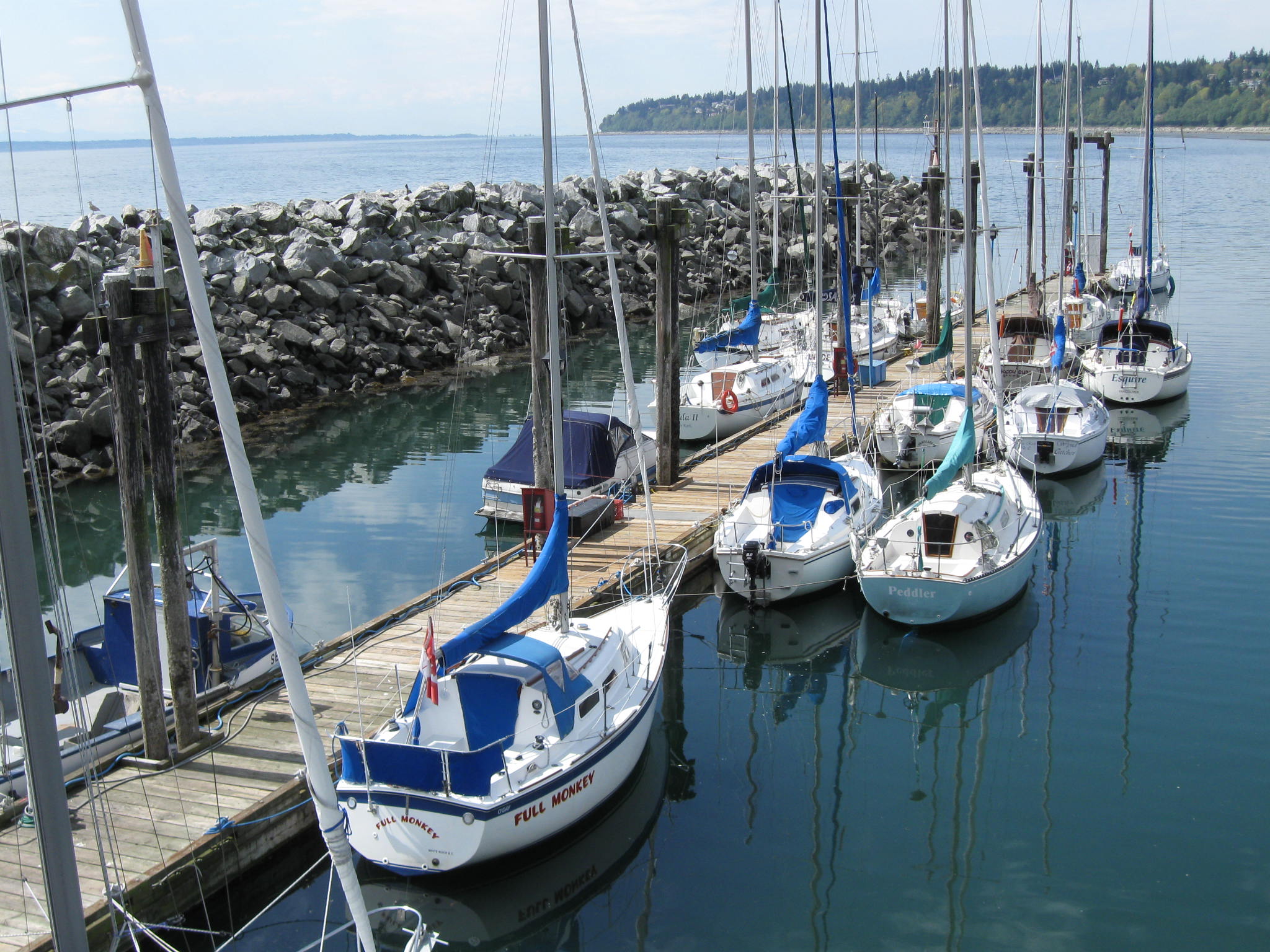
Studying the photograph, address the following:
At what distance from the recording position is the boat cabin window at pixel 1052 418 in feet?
90.1

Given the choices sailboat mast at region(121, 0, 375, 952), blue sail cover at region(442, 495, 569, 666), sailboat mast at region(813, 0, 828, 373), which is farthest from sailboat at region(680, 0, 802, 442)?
sailboat mast at region(121, 0, 375, 952)

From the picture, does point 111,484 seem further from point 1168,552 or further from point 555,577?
point 1168,552

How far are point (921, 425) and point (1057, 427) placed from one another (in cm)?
359

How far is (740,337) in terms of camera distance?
3322cm

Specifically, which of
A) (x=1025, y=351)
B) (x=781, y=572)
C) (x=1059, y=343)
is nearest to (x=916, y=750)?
(x=781, y=572)

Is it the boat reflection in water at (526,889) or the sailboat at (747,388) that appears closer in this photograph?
the boat reflection in water at (526,889)

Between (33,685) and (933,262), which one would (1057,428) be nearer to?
(933,262)

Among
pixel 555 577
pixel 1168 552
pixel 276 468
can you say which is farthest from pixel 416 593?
pixel 1168 552

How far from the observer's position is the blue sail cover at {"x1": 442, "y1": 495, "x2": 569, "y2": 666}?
41.1 feet

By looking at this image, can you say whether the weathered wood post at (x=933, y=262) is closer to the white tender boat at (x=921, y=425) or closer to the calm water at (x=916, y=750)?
the calm water at (x=916, y=750)

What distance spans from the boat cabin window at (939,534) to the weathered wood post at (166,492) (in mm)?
11561

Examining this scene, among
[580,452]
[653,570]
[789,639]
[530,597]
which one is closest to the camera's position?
[530,597]

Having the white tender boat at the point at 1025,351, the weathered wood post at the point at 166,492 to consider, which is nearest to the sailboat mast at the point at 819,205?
the white tender boat at the point at 1025,351

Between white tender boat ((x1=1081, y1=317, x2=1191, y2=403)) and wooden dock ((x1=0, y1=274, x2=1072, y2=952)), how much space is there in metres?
20.6
